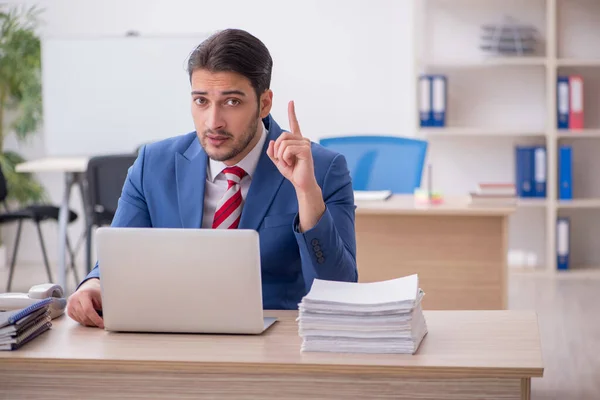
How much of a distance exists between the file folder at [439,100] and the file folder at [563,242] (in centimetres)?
97

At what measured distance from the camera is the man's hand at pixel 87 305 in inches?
84.7

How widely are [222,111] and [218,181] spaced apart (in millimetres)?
229

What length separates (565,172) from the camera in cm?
627

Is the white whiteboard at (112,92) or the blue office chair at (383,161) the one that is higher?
the white whiteboard at (112,92)

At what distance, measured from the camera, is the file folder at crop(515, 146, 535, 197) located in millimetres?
Answer: 6297

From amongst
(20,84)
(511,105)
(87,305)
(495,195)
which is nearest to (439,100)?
(511,105)

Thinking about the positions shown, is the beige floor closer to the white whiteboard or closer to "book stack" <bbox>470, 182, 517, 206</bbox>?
"book stack" <bbox>470, 182, 517, 206</bbox>

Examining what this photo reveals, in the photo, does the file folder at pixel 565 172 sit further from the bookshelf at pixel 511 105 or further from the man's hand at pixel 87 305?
the man's hand at pixel 87 305

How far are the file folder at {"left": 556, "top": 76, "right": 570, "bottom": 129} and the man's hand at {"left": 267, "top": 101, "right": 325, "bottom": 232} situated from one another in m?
4.30

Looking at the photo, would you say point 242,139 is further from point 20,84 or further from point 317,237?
point 20,84

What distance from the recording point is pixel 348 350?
6.20 ft

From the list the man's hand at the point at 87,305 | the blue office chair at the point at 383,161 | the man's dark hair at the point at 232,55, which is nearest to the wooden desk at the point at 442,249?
the blue office chair at the point at 383,161

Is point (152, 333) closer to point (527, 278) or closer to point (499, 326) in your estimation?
point (499, 326)

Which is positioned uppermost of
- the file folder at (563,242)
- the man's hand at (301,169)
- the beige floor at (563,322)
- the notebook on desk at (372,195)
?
the man's hand at (301,169)
